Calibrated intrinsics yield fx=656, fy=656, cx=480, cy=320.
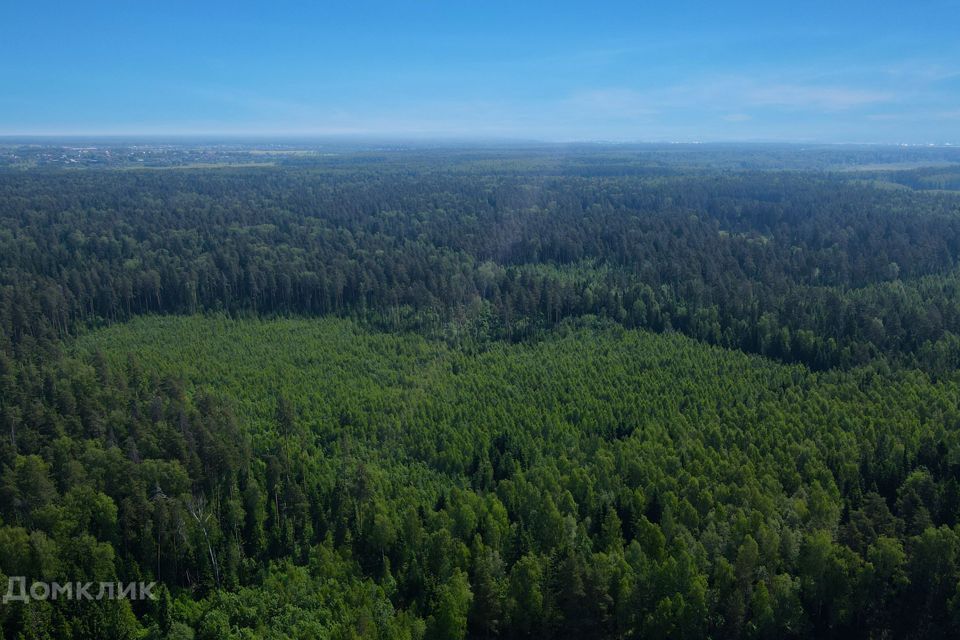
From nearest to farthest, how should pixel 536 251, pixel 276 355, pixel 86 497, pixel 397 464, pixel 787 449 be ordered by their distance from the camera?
pixel 86 497, pixel 787 449, pixel 397 464, pixel 276 355, pixel 536 251

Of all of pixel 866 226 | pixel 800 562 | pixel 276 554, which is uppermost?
pixel 866 226

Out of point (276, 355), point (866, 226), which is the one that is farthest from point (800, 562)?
point (866, 226)

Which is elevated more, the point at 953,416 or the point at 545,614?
the point at 953,416

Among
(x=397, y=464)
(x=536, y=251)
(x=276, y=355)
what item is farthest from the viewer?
(x=536, y=251)

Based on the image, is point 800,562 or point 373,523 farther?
point 373,523

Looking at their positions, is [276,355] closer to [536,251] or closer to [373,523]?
A: [373,523]

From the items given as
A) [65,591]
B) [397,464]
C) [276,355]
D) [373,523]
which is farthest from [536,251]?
[65,591]
